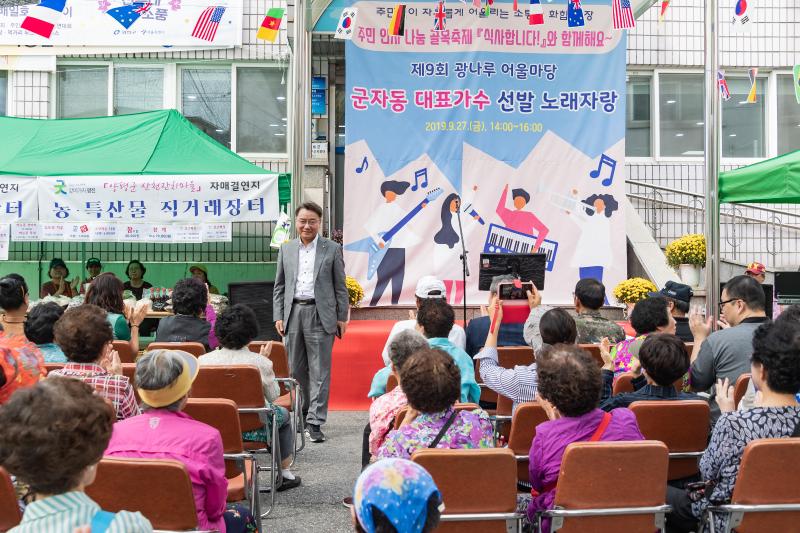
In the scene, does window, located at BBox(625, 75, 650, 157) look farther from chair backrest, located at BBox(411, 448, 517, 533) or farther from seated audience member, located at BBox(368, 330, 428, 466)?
chair backrest, located at BBox(411, 448, 517, 533)

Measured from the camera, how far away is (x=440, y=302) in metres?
4.07

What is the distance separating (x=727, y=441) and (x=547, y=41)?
7.16 m

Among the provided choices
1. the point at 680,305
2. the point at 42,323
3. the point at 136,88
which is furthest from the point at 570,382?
the point at 136,88

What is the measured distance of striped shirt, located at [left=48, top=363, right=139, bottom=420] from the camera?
3.06 meters

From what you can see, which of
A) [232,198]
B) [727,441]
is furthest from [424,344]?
[232,198]

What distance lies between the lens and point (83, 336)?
3.25 meters

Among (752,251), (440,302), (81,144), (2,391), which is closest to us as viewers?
(2,391)

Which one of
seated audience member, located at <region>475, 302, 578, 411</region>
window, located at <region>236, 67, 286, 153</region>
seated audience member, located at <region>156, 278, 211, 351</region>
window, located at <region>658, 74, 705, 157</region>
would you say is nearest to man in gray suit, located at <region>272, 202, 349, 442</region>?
seated audience member, located at <region>156, 278, 211, 351</region>

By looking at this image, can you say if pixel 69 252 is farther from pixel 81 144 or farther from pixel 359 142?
pixel 359 142

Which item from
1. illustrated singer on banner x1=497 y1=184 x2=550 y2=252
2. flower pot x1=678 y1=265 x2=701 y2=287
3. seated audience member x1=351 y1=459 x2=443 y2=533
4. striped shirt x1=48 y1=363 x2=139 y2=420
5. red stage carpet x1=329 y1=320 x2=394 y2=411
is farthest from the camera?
flower pot x1=678 y1=265 x2=701 y2=287

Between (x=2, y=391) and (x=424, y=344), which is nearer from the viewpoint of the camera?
(x=2, y=391)

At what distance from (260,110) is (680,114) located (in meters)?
6.06

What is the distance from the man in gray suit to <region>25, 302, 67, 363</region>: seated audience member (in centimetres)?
180

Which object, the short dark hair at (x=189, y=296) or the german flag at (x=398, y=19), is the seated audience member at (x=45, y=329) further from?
the german flag at (x=398, y=19)
